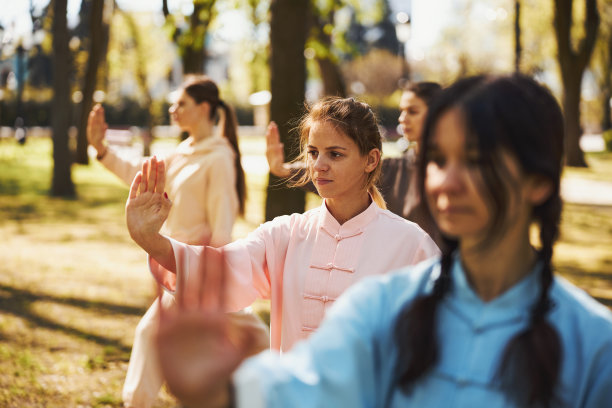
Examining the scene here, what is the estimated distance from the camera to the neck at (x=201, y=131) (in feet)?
20.5

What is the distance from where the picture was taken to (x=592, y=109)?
73688 millimetres

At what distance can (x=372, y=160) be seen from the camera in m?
3.81

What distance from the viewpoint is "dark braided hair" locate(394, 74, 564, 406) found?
1.64 meters

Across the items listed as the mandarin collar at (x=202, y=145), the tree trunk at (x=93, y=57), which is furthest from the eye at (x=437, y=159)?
the tree trunk at (x=93, y=57)

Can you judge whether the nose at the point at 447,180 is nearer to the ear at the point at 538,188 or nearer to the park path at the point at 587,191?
the ear at the point at 538,188

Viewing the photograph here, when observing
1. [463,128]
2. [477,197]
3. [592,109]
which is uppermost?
[463,128]

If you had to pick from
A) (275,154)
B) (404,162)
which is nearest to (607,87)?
(404,162)

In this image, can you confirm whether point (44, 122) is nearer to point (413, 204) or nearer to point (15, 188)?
point (15, 188)

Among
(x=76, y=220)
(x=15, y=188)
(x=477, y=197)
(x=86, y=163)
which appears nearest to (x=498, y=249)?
(x=477, y=197)

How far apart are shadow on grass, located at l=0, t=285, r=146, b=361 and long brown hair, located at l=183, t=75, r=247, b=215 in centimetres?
197

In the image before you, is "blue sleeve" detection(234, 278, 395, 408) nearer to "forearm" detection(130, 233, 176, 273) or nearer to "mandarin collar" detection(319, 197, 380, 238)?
"forearm" detection(130, 233, 176, 273)

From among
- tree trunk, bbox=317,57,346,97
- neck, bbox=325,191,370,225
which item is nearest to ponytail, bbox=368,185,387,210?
neck, bbox=325,191,370,225

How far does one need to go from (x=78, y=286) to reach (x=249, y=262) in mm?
7700

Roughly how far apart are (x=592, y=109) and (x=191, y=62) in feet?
206
